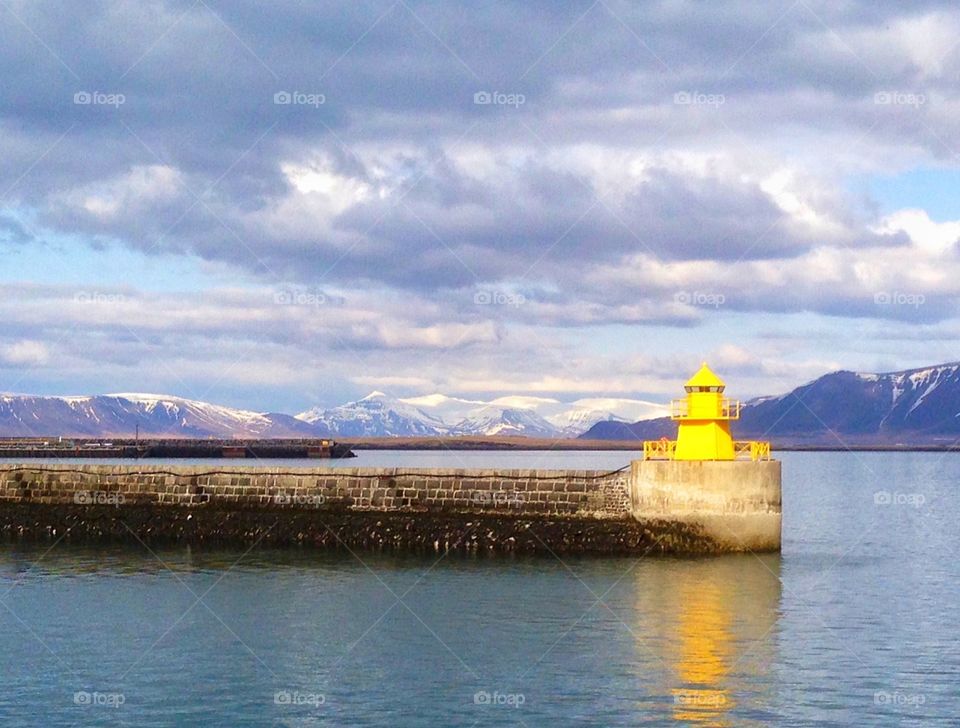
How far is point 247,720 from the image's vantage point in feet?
67.6

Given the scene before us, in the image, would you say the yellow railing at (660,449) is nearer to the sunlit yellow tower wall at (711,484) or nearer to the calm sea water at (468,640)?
the sunlit yellow tower wall at (711,484)

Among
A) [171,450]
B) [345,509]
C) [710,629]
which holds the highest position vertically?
[171,450]

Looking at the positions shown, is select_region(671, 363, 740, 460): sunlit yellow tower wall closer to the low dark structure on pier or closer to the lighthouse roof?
the lighthouse roof

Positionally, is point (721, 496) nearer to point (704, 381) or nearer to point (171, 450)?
point (704, 381)

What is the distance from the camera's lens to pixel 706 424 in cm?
3784

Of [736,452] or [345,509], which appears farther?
[345,509]

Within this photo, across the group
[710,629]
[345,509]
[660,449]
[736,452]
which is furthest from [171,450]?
[710,629]

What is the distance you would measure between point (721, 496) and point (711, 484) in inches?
17.4

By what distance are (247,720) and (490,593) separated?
1239cm

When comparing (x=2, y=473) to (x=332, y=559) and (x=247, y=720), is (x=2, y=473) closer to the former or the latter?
(x=332, y=559)

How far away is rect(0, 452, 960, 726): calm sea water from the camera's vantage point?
21.5m

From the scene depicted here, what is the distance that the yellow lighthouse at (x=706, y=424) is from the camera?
37.7 meters

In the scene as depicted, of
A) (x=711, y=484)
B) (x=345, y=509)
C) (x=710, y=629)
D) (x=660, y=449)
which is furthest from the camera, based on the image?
(x=345, y=509)

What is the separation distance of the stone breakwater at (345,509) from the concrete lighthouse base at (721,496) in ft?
0.99
